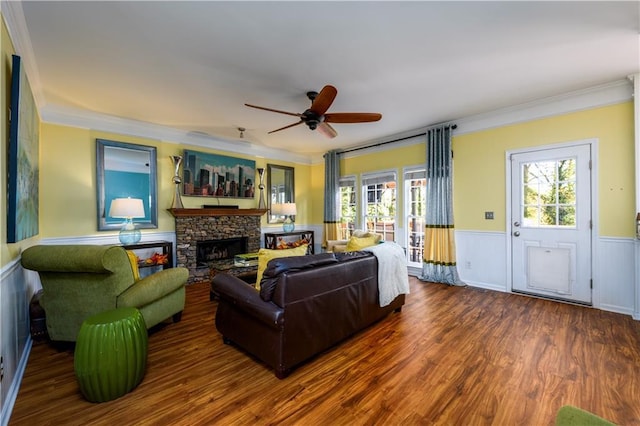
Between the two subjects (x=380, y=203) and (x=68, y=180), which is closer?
(x=68, y=180)

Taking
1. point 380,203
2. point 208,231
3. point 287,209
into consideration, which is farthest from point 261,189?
point 380,203

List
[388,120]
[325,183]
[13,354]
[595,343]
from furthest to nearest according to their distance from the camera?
[325,183]
[388,120]
[595,343]
[13,354]

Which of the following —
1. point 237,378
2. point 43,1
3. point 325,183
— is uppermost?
point 43,1

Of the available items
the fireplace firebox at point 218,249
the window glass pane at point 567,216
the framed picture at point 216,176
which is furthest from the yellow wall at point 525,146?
the fireplace firebox at point 218,249

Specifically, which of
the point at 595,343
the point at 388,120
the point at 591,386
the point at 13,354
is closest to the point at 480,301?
the point at 595,343

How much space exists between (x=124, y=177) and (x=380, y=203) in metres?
4.65

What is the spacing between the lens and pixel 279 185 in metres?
6.46

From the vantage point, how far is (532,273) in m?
3.87

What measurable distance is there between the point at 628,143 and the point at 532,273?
6.26 feet

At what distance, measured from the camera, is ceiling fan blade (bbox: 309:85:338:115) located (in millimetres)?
2557

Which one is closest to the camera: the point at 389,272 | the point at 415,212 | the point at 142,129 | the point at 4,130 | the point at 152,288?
the point at 4,130

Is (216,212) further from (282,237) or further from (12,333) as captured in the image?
(12,333)

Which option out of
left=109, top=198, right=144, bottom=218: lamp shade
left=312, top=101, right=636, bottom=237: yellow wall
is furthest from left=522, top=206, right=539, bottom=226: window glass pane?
left=109, top=198, right=144, bottom=218: lamp shade

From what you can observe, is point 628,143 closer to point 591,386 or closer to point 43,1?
point 591,386
